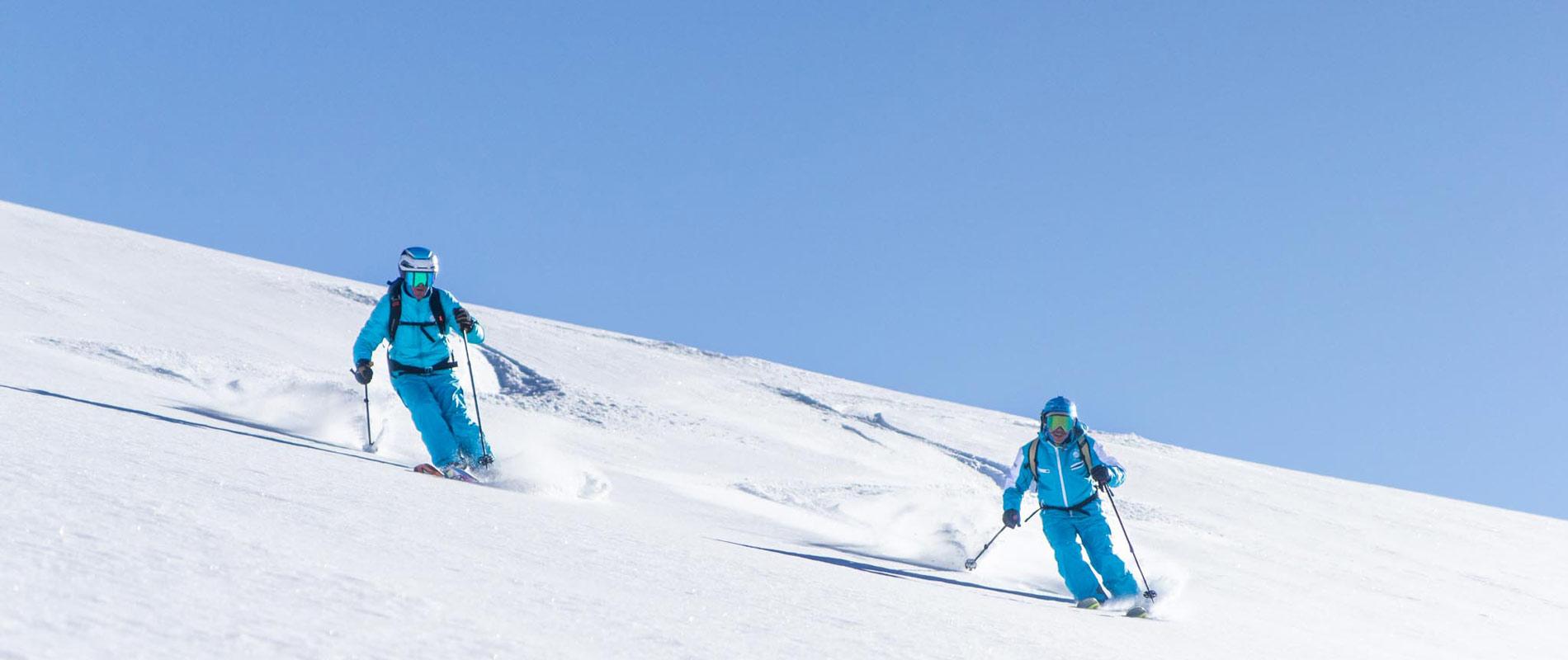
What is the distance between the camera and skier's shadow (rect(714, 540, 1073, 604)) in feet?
21.2

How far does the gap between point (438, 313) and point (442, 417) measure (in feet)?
Result: 2.33

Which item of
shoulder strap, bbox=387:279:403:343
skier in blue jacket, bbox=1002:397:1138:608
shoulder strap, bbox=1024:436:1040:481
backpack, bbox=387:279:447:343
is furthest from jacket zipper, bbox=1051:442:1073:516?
shoulder strap, bbox=387:279:403:343

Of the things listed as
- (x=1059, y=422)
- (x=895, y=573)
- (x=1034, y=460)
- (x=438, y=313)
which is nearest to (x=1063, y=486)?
(x=1034, y=460)

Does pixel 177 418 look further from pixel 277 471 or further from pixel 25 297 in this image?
pixel 25 297

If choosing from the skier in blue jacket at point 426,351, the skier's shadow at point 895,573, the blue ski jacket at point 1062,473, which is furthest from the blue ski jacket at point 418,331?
the blue ski jacket at point 1062,473

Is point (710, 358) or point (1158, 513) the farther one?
point (710, 358)

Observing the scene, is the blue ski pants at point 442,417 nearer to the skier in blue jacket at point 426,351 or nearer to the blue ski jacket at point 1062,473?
the skier in blue jacket at point 426,351

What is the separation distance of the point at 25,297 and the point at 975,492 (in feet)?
29.3

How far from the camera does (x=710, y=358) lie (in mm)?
20453

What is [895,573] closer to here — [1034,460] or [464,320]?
[1034,460]

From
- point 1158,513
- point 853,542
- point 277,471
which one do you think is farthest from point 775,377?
point 277,471

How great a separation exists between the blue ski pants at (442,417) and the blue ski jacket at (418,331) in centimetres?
12

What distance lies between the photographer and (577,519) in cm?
543

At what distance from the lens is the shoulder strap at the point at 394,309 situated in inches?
343
